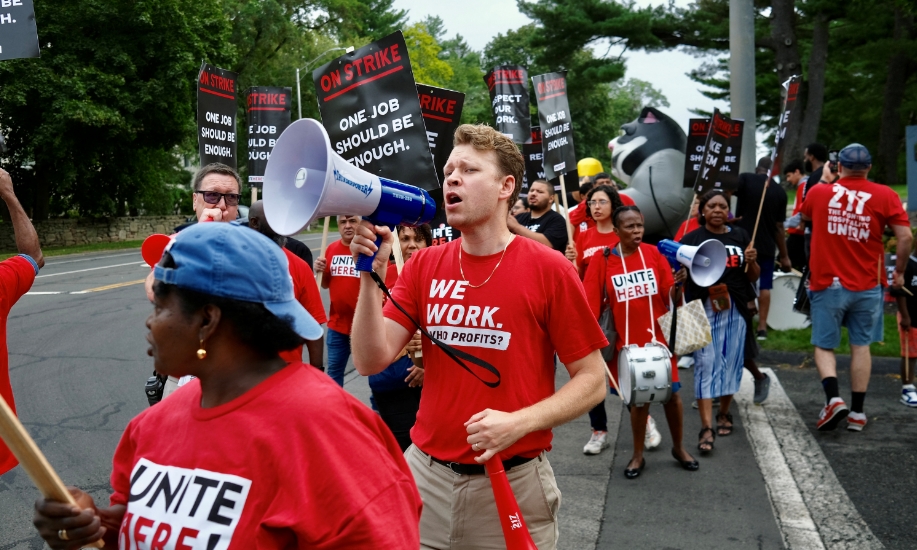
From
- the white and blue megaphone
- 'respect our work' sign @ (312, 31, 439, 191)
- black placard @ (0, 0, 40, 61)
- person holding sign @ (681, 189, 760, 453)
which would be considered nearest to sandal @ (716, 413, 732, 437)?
person holding sign @ (681, 189, 760, 453)

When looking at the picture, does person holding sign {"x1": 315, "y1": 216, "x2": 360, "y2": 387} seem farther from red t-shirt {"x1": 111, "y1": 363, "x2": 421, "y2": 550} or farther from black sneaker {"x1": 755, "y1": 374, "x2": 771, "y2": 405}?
red t-shirt {"x1": 111, "y1": 363, "x2": 421, "y2": 550}

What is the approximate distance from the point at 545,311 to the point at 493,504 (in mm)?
654

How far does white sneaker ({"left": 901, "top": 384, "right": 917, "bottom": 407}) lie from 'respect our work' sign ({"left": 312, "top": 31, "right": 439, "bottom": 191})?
16.0 feet

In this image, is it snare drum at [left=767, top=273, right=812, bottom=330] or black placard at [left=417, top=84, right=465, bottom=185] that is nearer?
black placard at [left=417, top=84, right=465, bottom=185]

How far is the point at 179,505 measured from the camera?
1631mm

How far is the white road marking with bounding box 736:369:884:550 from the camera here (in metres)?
4.35

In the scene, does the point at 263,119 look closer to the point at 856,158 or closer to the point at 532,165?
Result: the point at 532,165

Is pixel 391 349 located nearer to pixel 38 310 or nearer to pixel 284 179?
pixel 284 179

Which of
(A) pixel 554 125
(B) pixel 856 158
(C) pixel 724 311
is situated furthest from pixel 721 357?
(A) pixel 554 125

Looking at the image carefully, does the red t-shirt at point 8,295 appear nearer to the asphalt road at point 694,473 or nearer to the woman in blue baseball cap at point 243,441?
the asphalt road at point 694,473

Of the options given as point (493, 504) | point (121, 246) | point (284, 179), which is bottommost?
point (121, 246)

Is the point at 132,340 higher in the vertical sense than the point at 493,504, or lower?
lower

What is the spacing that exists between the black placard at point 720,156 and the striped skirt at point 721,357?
202cm

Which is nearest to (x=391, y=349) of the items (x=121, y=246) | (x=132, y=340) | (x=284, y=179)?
(x=284, y=179)
